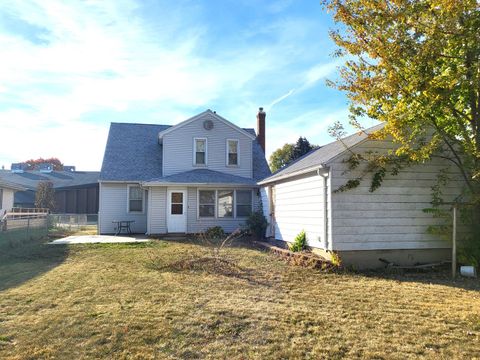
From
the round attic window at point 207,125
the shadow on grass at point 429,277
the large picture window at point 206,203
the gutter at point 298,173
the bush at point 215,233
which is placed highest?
the round attic window at point 207,125

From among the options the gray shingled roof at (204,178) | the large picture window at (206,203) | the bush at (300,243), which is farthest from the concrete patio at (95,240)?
the bush at (300,243)

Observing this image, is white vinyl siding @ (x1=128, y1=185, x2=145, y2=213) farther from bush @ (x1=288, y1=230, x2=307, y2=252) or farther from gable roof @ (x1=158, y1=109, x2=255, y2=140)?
bush @ (x1=288, y1=230, x2=307, y2=252)

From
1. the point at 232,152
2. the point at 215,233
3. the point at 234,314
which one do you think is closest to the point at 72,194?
the point at 232,152

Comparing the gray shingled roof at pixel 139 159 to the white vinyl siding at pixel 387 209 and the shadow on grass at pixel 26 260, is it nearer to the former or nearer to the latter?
the shadow on grass at pixel 26 260

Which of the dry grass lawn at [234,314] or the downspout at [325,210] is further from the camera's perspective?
the downspout at [325,210]

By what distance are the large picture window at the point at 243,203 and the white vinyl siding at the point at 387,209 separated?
951 centimetres

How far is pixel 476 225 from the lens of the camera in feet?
32.1

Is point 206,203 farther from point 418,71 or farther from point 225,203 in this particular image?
point 418,71

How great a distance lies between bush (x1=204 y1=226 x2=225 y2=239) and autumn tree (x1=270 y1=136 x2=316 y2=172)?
16.1 metres

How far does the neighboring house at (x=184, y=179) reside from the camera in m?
18.2

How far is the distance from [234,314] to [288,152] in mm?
32778

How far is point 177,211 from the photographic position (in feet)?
59.8

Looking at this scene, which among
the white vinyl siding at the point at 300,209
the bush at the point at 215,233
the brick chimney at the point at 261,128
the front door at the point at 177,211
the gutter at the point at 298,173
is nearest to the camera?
the gutter at the point at 298,173

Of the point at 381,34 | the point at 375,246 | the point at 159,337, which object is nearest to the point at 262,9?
the point at 381,34
